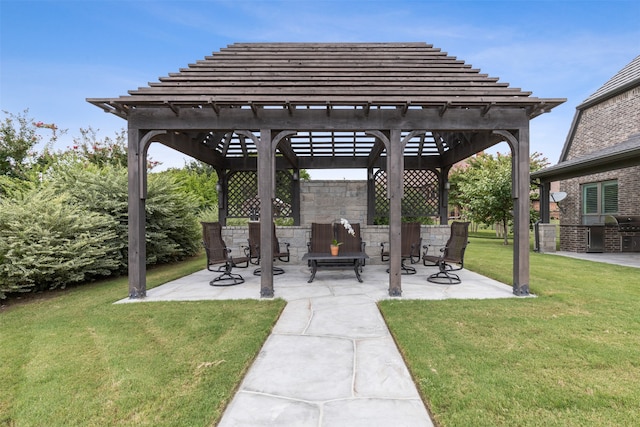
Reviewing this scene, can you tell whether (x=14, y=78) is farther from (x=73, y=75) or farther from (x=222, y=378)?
(x=222, y=378)

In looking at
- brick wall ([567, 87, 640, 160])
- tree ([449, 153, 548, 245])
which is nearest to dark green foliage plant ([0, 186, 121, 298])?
tree ([449, 153, 548, 245])

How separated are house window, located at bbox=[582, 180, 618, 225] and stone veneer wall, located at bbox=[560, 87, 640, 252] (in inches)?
6.8

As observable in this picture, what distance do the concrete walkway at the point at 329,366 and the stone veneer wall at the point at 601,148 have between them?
8.60 meters

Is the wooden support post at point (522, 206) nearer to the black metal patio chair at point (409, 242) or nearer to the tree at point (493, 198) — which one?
the black metal patio chair at point (409, 242)

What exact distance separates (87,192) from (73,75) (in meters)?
9.09

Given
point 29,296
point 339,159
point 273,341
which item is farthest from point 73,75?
point 273,341

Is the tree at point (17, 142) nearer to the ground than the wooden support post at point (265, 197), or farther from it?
farther from it

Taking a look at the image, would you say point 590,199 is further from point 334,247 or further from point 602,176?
point 334,247

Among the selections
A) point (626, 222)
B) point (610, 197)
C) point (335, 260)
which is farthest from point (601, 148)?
point (335, 260)

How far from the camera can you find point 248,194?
8.51 meters

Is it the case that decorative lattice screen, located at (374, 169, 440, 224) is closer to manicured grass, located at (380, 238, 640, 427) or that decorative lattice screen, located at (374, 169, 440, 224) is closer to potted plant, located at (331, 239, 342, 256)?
potted plant, located at (331, 239, 342, 256)

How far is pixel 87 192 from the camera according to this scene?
659cm

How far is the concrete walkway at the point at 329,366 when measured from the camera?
1.87 m

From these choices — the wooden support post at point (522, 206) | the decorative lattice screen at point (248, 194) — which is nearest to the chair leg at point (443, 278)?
the wooden support post at point (522, 206)
